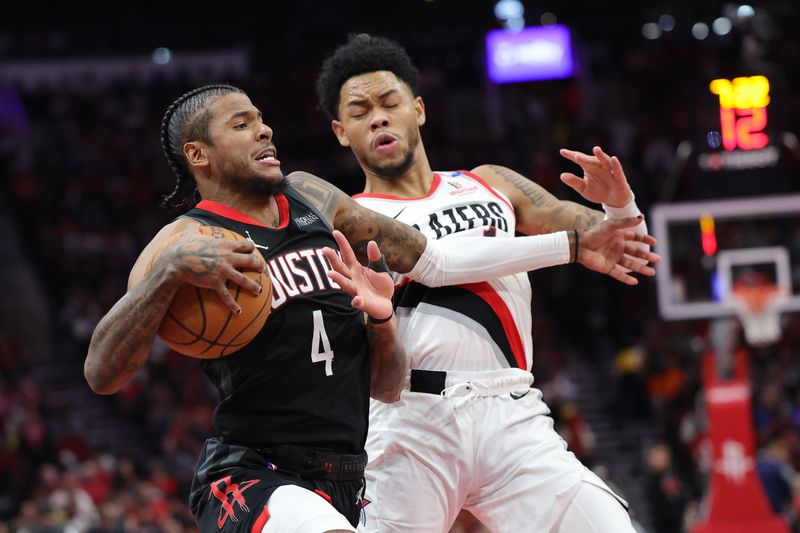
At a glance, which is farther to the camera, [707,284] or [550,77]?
[550,77]

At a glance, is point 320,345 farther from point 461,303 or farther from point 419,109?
point 419,109

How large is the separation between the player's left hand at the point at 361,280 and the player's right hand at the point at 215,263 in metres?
0.36

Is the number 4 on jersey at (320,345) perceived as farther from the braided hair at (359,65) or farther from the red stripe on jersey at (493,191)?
the braided hair at (359,65)

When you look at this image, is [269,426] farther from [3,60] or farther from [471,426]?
[3,60]

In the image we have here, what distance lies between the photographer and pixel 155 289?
147 inches

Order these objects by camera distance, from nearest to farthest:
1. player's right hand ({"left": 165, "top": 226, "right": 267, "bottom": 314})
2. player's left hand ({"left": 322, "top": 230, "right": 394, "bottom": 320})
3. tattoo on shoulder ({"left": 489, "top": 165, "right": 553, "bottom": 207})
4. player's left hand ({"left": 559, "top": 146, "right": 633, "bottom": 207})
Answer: player's right hand ({"left": 165, "top": 226, "right": 267, "bottom": 314}) → player's left hand ({"left": 322, "top": 230, "right": 394, "bottom": 320}) → player's left hand ({"left": 559, "top": 146, "right": 633, "bottom": 207}) → tattoo on shoulder ({"left": 489, "top": 165, "right": 553, "bottom": 207})

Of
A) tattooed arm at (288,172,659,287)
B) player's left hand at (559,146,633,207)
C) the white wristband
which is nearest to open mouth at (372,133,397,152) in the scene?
tattooed arm at (288,172,659,287)

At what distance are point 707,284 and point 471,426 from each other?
311 inches

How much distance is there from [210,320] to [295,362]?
492 mm

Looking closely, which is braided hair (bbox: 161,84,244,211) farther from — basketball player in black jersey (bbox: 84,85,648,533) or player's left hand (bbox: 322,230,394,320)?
player's left hand (bbox: 322,230,394,320)

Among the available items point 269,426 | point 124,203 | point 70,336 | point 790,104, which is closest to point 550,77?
point 790,104

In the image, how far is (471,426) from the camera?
15.9ft

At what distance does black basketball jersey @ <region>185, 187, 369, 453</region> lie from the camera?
412cm

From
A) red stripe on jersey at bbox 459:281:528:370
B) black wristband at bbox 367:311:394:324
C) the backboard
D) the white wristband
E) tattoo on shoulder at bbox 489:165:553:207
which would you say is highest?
tattoo on shoulder at bbox 489:165:553:207
